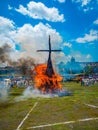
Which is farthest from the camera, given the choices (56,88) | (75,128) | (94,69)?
(94,69)

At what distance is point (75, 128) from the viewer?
1808 centimetres

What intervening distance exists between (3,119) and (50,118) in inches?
155

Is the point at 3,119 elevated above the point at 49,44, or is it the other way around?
the point at 49,44

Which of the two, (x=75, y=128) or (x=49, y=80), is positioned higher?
(x=49, y=80)

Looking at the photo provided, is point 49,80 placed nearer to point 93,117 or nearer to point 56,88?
point 56,88

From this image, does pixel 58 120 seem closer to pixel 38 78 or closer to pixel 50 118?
pixel 50 118

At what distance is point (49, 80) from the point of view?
1921 inches

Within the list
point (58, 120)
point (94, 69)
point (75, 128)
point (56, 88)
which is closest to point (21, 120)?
point (58, 120)

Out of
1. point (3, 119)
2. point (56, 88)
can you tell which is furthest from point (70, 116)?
point (56, 88)

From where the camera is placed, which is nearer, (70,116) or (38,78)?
(70,116)

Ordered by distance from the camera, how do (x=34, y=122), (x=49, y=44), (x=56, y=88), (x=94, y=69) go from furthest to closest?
(x=94, y=69), (x=49, y=44), (x=56, y=88), (x=34, y=122)

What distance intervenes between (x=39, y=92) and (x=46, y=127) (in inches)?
1202

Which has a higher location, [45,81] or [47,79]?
[47,79]

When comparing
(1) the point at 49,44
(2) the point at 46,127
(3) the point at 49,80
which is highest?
(1) the point at 49,44
